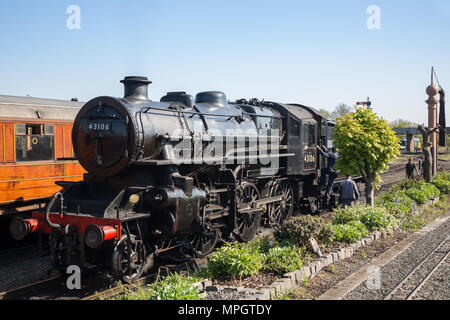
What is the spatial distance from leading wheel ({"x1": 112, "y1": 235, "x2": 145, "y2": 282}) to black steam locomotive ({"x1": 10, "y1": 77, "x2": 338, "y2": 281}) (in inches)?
0.7

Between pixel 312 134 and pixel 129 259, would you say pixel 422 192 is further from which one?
pixel 129 259

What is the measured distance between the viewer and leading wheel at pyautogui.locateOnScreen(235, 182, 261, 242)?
10047mm

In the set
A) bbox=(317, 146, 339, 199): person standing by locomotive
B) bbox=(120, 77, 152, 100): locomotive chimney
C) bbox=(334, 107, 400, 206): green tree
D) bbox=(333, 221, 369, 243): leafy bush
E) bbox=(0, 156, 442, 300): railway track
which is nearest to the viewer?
bbox=(0, 156, 442, 300): railway track

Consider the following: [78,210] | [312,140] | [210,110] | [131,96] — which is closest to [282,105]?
[312,140]

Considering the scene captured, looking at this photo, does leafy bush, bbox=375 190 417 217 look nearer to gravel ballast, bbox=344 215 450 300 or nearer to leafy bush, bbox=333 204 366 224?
gravel ballast, bbox=344 215 450 300

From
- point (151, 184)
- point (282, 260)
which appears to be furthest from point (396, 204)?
point (151, 184)

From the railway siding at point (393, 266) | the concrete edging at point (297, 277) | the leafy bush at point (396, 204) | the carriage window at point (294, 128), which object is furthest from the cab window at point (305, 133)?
the railway siding at point (393, 266)

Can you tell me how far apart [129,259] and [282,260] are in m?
2.70

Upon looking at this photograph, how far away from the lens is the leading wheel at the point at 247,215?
10047 mm

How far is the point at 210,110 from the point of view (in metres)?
10.1

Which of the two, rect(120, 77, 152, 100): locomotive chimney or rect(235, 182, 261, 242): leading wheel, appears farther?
rect(235, 182, 261, 242): leading wheel

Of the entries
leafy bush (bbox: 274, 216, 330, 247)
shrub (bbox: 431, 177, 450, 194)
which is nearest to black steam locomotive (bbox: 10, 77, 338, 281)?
leafy bush (bbox: 274, 216, 330, 247)

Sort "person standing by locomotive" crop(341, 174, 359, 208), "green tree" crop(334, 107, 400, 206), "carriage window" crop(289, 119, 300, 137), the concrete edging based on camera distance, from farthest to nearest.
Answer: "person standing by locomotive" crop(341, 174, 359, 208) < "carriage window" crop(289, 119, 300, 137) < "green tree" crop(334, 107, 400, 206) < the concrete edging

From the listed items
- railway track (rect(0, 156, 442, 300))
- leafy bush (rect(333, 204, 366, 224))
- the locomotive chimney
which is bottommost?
railway track (rect(0, 156, 442, 300))
